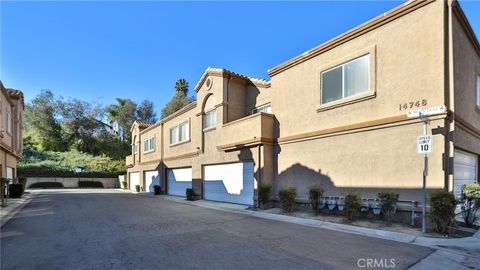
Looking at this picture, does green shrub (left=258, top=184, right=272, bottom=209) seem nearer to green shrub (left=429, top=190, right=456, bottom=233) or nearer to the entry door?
green shrub (left=429, top=190, right=456, bottom=233)

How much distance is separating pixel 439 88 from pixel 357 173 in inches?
150

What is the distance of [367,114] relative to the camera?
11.1 m

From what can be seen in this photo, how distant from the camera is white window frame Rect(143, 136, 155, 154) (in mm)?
30844

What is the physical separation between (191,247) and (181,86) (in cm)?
5263

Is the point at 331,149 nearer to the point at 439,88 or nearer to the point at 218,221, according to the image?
the point at 439,88

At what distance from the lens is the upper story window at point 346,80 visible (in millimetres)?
11453

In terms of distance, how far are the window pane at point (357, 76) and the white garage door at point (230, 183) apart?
635cm

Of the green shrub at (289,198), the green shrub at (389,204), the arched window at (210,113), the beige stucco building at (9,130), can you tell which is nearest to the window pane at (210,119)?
the arched window at (210,113)

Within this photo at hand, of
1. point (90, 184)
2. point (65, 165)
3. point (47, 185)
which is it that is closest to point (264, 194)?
point (90, 184)

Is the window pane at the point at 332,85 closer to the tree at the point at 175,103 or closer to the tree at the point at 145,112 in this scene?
the tree at the point at 175,103

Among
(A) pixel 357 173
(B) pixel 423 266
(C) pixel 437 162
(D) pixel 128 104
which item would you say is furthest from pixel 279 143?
(D) pixel 128 104

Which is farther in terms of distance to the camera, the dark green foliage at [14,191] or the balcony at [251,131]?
the dark green foliage at [14,191]

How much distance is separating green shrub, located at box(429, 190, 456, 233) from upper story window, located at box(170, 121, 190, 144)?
57.2 feet

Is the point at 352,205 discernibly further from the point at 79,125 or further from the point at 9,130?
the point at 79,125
